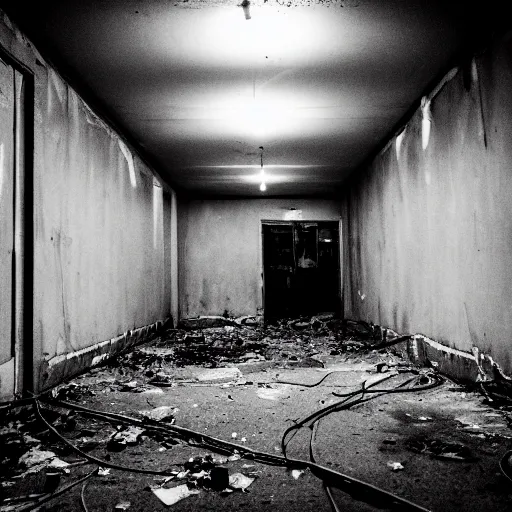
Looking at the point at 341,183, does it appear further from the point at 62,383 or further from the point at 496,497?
the point at 496,497

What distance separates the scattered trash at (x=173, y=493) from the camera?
1737mm

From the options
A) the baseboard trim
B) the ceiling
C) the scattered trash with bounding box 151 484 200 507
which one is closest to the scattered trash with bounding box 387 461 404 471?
the scattered trash with bounding box 151 484 200 507

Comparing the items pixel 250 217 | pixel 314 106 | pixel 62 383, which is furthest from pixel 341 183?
pixel 62 383

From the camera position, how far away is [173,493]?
179 cm

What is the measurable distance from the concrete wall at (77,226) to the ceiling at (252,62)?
263mm

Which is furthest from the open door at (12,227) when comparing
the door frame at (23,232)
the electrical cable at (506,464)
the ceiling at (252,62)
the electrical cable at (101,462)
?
the electrical cable at (506,464)

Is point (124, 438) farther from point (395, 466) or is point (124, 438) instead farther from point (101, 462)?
point (395, 466)

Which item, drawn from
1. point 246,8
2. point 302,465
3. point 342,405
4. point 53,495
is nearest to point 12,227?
point 53,495

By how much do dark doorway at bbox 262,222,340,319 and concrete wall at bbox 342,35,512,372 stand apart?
3.13 metres

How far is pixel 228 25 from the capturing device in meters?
3.10

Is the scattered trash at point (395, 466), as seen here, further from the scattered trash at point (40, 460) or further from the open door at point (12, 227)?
the open door at point (12, 227)

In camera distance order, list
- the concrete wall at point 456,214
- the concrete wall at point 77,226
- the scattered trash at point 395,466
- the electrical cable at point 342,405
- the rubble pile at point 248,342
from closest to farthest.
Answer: the scattered trash at point 395,466 → the electrical cable at point 342,405 → the concrete wall at point 456,214 → the concrete wall at point 77,226 → the rubble pile at point 248,342

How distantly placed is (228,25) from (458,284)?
274 cm

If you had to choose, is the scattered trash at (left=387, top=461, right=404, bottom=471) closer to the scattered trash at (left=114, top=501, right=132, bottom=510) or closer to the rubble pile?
the scattered trash at (left=114, top=501, right=132, bottom=510)
